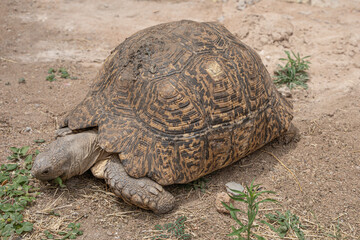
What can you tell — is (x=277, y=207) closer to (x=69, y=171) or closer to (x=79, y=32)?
(x=69, y=171)

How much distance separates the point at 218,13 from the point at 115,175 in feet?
19.2

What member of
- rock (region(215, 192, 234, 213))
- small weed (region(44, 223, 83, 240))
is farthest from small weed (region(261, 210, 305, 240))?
small weed (region(44, 223, 83, 240))

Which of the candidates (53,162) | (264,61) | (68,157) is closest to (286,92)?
(264,61)

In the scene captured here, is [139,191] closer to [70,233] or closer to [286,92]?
[70,233]

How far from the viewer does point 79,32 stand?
7.41 m

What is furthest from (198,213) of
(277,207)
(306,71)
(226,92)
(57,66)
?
(57,66)

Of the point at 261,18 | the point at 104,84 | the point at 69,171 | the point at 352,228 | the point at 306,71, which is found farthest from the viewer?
the point at 261,18

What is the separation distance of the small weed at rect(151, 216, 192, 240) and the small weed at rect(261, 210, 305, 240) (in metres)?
0.85

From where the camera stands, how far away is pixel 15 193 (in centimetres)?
350

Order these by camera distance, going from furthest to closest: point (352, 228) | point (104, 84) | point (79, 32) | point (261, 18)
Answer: point (79, 32), point (261, 18), point (104, 84), point (352, 228)

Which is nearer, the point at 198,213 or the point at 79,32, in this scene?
the point at 198,213

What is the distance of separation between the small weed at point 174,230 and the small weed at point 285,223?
848 mm

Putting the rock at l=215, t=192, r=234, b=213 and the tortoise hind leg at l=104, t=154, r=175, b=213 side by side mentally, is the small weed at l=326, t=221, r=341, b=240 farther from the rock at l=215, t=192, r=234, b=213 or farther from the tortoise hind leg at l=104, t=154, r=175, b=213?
the tortoise hind leg at l=104, t=154, r=175, b=213

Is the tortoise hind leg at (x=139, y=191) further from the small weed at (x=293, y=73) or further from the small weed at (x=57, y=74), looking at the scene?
the small weed at (x=293, y=73)
